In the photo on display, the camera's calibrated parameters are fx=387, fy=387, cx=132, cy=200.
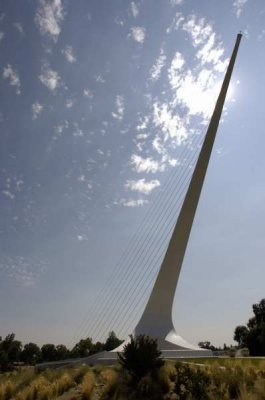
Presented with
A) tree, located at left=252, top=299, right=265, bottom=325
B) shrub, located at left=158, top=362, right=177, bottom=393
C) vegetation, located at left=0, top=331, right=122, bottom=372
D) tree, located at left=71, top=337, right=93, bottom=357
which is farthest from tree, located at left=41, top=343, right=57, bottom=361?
shrub, located at left=158, top=362, right=177, bottom=393

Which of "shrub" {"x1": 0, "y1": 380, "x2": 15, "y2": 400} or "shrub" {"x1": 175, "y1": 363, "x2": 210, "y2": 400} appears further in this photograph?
"shrub" {"x1": 0, "y1": 380, "x2": 15, "y2": 400}

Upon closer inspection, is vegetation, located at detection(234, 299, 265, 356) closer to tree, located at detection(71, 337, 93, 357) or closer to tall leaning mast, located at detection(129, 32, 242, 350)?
tall leaning mast, located at detection(129, 32, 242, 350)

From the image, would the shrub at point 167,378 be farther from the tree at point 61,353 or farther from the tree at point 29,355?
the tree at point 29,355

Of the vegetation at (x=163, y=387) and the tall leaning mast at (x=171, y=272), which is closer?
the vegetation at (x=163, y=387)

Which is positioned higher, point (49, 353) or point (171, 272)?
point (171, 272)

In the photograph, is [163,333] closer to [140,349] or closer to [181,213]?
[181,213]

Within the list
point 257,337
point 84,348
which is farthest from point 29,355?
point 257,337

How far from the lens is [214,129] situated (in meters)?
27.6

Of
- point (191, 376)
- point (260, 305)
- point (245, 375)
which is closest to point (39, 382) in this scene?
point (191, 376)

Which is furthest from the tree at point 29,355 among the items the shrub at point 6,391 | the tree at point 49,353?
the shrub at point 6,391

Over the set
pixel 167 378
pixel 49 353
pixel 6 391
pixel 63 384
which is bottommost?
pixel 6 391

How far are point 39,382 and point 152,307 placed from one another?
13318 millimetres

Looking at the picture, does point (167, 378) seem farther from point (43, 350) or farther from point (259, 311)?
point (43, 350)

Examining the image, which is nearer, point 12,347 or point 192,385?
→ point 192,385
